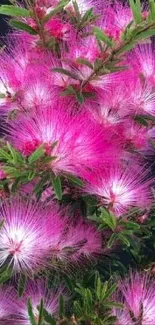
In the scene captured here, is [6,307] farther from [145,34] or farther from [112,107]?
[145,34]

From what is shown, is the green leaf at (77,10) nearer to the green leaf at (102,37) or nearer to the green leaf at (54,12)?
the green leaf at (54,12)

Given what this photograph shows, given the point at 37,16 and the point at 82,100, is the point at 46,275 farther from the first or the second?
the point at 37,16

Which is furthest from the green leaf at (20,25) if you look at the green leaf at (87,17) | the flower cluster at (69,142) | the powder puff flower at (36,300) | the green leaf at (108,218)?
the powder puff flower at (36,300)

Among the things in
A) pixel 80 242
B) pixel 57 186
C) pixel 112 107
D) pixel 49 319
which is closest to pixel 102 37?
pixel 112 107

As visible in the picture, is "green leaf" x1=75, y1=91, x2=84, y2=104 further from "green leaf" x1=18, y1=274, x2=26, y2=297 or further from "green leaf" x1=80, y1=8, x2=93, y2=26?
"green leaf" x1=18, y1=274, x2=26, y2=297

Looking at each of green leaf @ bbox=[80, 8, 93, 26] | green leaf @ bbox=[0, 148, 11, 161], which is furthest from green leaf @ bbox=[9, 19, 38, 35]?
green leaf @ bbox=[0, 148, 11, 161]

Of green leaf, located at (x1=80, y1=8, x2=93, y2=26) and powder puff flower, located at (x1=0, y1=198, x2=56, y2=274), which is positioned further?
green leaf, located at (x1=80, y1=8, x2=93, y2=26)
